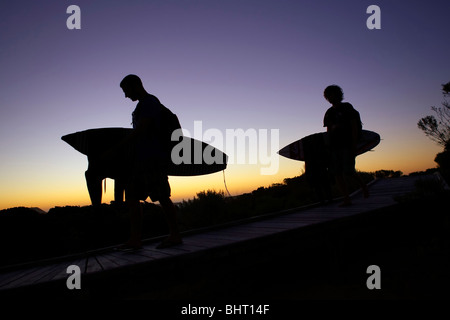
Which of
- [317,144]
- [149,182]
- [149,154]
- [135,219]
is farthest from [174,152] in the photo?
[317,144]

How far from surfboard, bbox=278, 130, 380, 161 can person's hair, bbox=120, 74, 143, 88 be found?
519 cm

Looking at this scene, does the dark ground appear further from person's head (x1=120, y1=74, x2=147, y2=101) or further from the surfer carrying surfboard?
person's head (x1=120, y1=74, x2=147, y2=101)

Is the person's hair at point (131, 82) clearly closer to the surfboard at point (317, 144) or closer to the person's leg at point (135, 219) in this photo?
the person's leg at point (135, 219)

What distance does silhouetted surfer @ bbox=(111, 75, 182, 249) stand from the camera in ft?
9.97

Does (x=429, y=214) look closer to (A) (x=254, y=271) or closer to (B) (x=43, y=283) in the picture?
(A) (x=254, y=271)

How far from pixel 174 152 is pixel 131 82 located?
101 centimetres

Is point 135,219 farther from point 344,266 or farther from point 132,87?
point 344,266

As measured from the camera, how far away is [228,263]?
2760 millimetres

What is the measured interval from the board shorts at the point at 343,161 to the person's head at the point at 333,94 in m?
0.99

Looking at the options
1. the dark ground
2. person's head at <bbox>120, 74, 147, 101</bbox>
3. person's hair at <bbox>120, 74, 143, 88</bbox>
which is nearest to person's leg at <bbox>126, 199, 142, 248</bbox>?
the dark ground

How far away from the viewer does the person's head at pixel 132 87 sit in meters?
3.13

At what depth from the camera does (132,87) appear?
10.3 ft

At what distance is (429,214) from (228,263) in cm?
444
